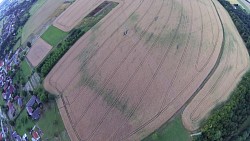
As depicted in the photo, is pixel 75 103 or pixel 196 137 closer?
pixel 196 137

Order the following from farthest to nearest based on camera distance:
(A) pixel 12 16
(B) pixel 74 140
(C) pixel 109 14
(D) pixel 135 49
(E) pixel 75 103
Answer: (A) pixel 12 16, (C) pixel 109 14, (D) pixel 135 49, (E) pixel 75 103, (B) pixel 74 140

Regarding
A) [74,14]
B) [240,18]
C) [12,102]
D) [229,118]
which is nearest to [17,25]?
[74,14]

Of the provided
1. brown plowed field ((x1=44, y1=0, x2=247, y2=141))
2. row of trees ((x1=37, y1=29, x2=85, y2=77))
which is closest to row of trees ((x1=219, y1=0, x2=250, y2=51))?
brown plowed field ((x1=44, y1=0, x2=247, y2=141))

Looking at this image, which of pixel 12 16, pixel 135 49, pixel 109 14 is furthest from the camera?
pixel 12 16

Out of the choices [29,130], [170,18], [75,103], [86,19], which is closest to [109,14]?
[86,19]

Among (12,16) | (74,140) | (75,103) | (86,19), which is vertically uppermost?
(12,16)

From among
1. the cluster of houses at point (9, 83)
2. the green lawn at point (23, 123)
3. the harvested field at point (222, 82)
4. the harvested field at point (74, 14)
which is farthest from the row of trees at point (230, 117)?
the harvested field at point (74, 14)

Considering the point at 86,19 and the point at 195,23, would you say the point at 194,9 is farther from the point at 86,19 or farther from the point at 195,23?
the point at 86,19
